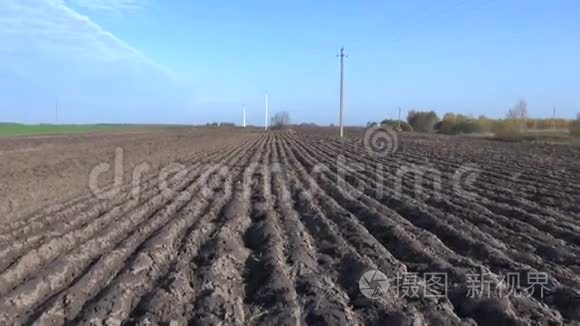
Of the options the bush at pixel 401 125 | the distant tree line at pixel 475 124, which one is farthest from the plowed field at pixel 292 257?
the bush at pixel 401 125

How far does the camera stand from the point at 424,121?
9588cm

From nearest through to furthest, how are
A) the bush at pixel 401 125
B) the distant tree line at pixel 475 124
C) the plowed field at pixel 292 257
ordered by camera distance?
1. the plowed field at pixel 292 257
2. the distant tree line at pixel 475 124
3. the bush at pixel 401 125

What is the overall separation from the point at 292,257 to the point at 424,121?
300 feet

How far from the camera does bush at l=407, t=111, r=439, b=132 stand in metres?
94.1

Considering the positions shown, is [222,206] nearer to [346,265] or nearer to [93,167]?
[346,265]

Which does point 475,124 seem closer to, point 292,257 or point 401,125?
point 401,125

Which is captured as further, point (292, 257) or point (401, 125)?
point (401, 125)

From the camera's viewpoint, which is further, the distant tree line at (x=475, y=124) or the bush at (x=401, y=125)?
the bush at (x=401, y=125)

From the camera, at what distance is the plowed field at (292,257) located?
5.24 m

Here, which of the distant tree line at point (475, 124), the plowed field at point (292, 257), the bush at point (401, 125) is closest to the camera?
the plowed field at point (292, 257)

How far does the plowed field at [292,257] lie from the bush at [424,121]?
81788 mm

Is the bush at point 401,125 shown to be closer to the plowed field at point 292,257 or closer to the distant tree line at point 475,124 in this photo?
the distant tree line at point 475,124

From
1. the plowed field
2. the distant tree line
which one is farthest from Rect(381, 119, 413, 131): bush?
the plowed field

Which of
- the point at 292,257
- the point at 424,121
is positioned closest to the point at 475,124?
the point at 424,121
